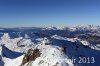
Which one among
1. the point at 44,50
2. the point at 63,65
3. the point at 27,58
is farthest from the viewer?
the point at 27,58

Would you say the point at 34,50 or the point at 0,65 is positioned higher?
the point at 34,50

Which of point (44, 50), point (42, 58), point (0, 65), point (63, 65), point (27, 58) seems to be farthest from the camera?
point (0, 65)

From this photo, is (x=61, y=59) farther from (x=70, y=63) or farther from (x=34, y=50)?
(x=34, y=50)

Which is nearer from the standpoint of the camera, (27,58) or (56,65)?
(56,65)

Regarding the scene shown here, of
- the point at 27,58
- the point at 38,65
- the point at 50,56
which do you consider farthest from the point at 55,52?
the point at 27,58

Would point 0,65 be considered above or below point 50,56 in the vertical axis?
below

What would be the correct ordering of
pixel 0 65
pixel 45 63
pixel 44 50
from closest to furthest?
1. pixel 45 63
2. pixel 44 50
3. pixel 0 65

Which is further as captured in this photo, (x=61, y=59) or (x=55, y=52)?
(x=55, y=52)

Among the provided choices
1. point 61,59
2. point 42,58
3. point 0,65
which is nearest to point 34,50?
point 42,58

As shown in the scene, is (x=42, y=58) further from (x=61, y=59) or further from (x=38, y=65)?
(x=61, y=59)
